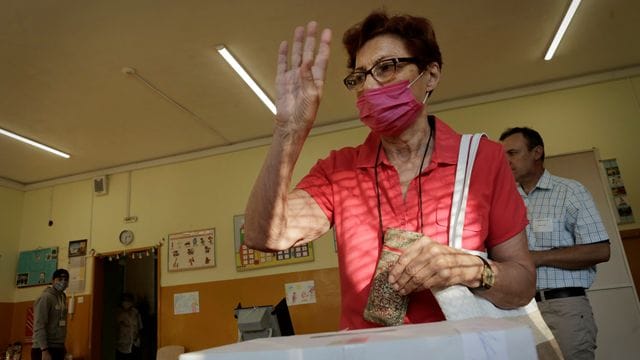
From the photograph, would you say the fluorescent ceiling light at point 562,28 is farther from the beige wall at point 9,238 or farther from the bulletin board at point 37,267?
the beige wall at point 9,238

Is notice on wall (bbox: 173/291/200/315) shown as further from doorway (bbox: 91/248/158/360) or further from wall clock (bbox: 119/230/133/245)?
wall clock (bbox: 119/230/133/245)

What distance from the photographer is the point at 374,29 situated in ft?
3.73

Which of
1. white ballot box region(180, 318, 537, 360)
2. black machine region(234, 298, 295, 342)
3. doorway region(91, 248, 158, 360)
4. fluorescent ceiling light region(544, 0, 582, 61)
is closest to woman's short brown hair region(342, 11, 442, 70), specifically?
white ballot box region(180, 318, 537, 360)

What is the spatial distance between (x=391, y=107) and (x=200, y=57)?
120 inches

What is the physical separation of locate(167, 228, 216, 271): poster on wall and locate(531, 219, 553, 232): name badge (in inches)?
158

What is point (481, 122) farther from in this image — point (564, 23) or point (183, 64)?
point (183, 64)

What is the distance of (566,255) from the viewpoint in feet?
7.11

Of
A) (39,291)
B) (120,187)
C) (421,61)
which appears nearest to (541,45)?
(421,61)

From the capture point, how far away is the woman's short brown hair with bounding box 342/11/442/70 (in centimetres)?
110

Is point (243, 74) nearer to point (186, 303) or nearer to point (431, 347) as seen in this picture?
point (186, 303)

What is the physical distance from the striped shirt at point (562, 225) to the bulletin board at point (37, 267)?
6203 mm

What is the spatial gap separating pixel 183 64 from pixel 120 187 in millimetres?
3019

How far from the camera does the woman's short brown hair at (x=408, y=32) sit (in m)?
1.10

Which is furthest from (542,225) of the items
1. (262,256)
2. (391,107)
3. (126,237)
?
(126,237)
